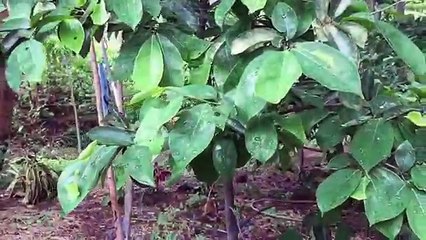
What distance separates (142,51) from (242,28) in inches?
4.9

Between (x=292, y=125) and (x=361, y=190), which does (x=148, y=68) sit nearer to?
(x=292, y=125)

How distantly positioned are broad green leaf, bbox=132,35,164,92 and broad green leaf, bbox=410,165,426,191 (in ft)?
1.04

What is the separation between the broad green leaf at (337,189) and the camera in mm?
698

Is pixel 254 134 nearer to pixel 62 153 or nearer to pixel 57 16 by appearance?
pixel 57 16

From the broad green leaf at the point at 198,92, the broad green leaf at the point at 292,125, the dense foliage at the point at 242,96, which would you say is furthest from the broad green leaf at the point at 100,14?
the broad green leaf at the point at 292,125

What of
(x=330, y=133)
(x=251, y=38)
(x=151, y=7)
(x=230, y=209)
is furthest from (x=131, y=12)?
(x=230, y=209)

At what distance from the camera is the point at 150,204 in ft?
9.92

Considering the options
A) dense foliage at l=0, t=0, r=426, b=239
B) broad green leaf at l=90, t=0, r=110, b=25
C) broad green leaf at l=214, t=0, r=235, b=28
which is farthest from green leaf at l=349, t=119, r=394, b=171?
broad green leaf at l=90, t=0, r=110, b=25

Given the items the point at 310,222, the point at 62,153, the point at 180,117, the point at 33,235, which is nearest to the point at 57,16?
the point at 180,117

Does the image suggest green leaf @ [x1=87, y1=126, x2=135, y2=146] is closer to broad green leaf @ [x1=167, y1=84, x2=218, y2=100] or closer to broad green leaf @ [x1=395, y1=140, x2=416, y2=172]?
broad green leaf @ [x1=167, y1=84, x2=218, y2=100]

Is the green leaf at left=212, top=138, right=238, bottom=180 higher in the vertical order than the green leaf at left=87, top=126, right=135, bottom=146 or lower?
lower

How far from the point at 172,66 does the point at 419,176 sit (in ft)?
1.04

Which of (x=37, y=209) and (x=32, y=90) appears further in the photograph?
(x=32, y=90)

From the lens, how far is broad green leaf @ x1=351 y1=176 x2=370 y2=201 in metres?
0.69
